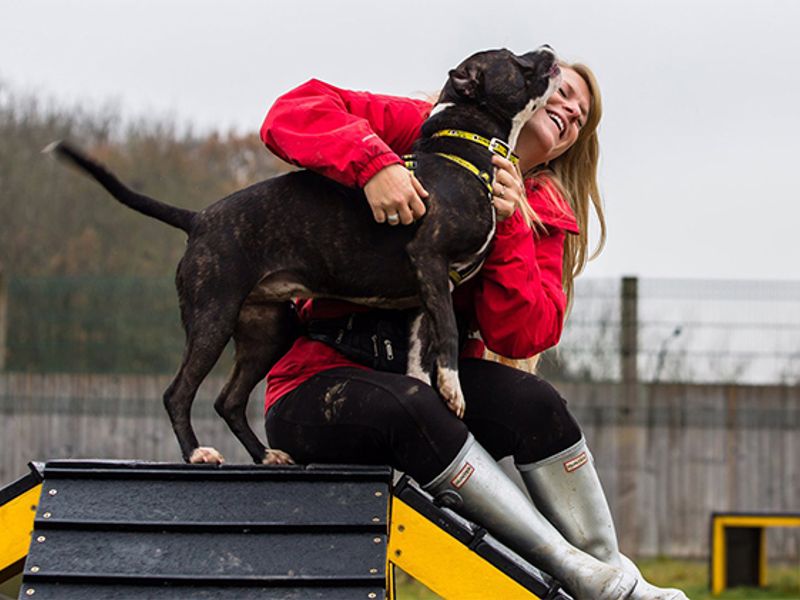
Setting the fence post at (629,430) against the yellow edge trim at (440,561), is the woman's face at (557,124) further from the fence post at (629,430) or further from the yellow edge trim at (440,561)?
the fence post at (629,430)

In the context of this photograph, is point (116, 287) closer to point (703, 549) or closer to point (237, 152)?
point (703, 549)

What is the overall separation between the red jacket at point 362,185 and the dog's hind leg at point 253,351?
34mm

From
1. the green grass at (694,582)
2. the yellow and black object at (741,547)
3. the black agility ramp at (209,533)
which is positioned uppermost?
the black agility ramp at (209,533)

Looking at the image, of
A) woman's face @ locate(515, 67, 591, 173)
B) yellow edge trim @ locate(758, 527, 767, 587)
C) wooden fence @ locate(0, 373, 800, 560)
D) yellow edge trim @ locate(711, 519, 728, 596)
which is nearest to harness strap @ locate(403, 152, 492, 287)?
woman's face @ locate(515, 67, 591, 173)

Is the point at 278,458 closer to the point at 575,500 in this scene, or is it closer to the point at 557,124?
the point at 575,500

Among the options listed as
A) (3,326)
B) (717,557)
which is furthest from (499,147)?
(3,326)

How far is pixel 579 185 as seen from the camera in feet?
11.9

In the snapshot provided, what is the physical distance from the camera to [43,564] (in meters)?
2.76

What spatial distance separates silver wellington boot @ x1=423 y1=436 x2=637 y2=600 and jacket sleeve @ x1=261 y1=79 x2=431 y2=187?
2.13ft

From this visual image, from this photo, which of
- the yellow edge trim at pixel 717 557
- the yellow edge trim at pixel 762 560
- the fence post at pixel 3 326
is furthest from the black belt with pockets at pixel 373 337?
the fence post at pixel 3 326

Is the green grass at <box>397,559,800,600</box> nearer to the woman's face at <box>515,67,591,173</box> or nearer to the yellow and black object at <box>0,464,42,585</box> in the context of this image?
the woman's face at <box>515,67,591,173</box>

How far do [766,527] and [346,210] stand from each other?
6.03 metres

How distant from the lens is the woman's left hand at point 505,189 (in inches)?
120

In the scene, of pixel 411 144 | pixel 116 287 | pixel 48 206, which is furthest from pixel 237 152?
pixel 411 144
